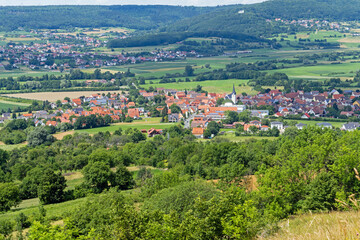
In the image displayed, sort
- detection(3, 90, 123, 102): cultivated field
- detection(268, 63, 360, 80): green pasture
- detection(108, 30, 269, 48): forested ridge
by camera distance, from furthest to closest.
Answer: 1. detection(108, 30, 269, 48): forested ridge
2. detection(268, 63, 360, 80): green pasture
3. detection(3, 90, 123, 102): cultivated field

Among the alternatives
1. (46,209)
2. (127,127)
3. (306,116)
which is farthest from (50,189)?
(306,116)

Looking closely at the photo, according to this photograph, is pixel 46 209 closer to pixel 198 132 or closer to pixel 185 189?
pixel 185 189

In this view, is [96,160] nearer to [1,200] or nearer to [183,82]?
[1,200]

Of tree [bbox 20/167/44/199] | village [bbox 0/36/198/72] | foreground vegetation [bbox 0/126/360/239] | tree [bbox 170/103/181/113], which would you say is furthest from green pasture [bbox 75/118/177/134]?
village [bbox 0/36/198/72]

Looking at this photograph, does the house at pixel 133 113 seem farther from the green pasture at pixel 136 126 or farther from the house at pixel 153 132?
the house at pixel 153 132

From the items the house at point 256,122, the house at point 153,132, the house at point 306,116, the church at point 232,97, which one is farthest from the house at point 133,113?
the house at point 306,116

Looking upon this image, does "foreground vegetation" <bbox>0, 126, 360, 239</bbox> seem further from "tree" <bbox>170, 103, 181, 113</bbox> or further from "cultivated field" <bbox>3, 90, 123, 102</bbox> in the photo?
"cultivated field" <bbox>3, 90, 123, 102</bbox>
